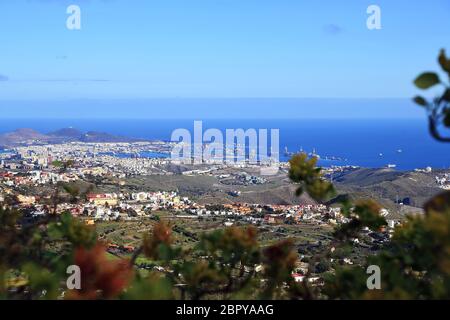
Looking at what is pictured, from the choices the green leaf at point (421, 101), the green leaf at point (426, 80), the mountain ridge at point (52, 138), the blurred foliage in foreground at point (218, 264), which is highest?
the mountain ridge at point (52, 138)

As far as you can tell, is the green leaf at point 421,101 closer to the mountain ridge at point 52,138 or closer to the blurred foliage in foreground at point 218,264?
the blurred foliage in foreground at point 218,264

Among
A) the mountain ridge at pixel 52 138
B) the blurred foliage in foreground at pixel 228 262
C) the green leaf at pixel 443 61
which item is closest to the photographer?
the green leaf at pixel 443 61

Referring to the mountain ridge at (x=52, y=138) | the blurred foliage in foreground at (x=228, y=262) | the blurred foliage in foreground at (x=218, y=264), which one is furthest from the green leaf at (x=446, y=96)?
the mountain ridge at (x=52, y=138)

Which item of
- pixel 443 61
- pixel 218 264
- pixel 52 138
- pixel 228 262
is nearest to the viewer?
pixel 443 61

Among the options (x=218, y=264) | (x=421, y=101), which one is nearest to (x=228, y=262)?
(x=218, y=264)

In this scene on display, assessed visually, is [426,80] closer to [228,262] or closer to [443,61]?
[443,61]

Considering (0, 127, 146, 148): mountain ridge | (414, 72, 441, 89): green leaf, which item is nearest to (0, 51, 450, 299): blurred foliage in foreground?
(414, 72, 441, 89): green leaf

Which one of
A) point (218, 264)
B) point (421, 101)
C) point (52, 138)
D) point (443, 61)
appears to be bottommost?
point (218, 264)

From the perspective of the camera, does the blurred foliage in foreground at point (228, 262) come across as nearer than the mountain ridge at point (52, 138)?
Yes
